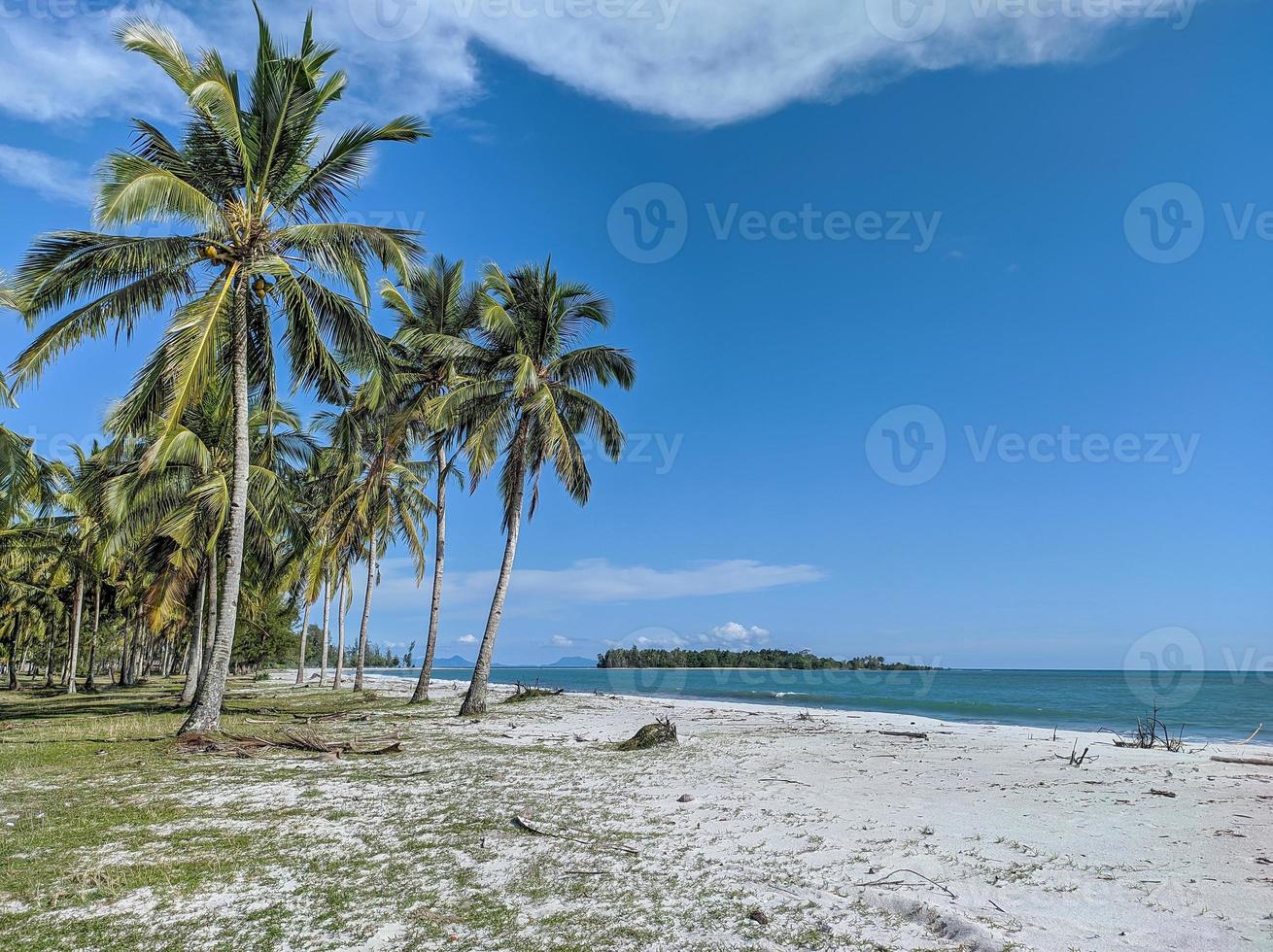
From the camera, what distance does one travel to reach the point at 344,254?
12.9 m

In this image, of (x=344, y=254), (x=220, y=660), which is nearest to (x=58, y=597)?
(x=220, y=660)

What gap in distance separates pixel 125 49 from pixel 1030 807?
627 inches

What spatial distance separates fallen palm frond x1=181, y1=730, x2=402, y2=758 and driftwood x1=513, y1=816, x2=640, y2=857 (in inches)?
195

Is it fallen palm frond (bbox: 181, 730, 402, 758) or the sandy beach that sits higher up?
the sandy beach

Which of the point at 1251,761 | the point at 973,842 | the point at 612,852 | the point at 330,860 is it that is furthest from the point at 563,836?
the point at 1251,761

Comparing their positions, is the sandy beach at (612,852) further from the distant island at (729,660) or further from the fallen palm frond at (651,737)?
the distant island at (729,660)

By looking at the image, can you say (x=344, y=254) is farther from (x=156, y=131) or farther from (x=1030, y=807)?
(x=1030, y=807)

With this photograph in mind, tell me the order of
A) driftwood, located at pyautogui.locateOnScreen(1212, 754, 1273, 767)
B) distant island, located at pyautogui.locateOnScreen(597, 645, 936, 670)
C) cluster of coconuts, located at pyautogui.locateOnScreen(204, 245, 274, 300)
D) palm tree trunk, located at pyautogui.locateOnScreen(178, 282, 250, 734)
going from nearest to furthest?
1. palm tree trunk, located at pyautogui.locateOnScreen(178, 282, 250, 734)
2. cluster of coconuts, located at pyautogui.locateOnScreen(204, 245, 274, 300)
3. driftwood, located at pyautogui.locateOnScreen(1212, 754, 1273, 767)
4. distant island, located at pyautogui.locateOnScreen(597, 645, 936, 670)

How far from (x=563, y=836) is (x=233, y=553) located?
8.71 m

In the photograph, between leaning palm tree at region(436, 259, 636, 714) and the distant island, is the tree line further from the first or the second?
the distant island

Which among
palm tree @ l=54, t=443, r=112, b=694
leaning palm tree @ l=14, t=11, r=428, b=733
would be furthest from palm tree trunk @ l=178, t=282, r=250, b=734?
palm tree @ l=54, t=443, r=112, b=694

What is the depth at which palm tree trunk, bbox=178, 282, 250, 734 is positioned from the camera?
1193cm

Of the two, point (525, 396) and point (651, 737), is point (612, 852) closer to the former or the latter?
point (651, 737)

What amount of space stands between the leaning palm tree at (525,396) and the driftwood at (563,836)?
11541 millimetres
